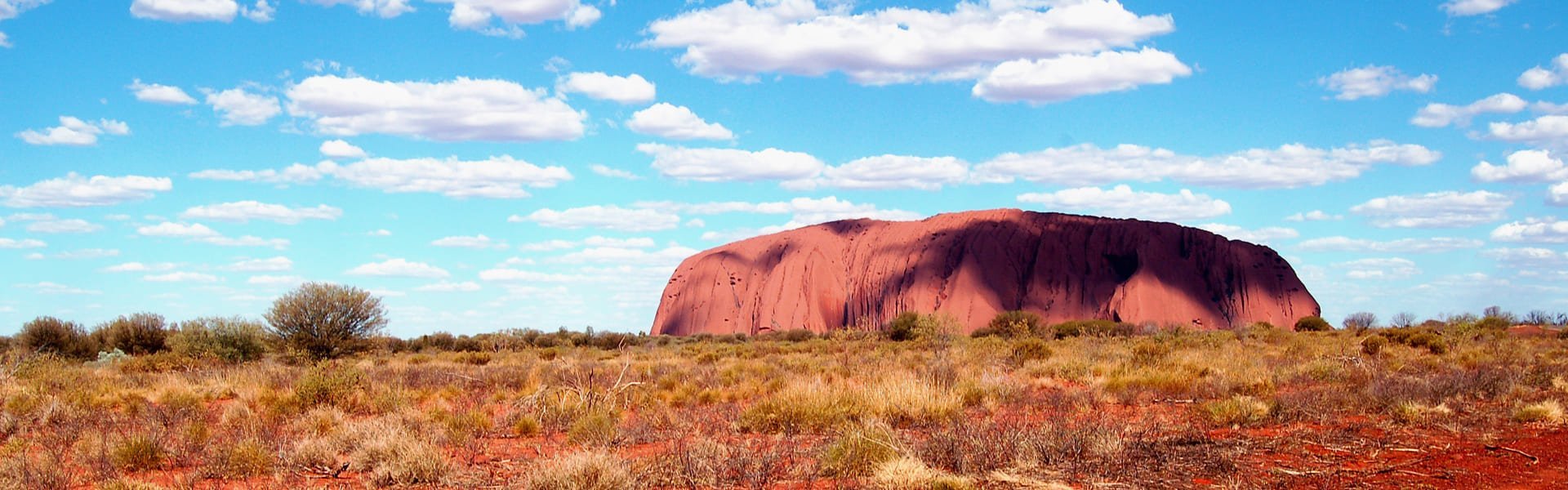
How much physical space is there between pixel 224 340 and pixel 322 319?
4.37 m

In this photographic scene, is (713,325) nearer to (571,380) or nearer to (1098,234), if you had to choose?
(1098,234)

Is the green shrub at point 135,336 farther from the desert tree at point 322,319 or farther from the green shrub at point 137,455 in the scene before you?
the green shrub at point 137,455

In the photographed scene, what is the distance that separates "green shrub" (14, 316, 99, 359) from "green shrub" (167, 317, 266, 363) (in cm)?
843

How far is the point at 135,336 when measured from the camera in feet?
110

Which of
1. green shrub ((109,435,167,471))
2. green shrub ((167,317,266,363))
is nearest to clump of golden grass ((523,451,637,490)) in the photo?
green shrub ((109,435,167,471))

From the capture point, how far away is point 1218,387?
508 inches

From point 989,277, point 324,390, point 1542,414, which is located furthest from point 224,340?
point 989,277

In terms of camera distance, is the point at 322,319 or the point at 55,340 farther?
the point at 55,340

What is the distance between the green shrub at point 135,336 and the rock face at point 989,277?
38514mm

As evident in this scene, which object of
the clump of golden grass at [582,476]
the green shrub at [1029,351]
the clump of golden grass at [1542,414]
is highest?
the green shrub at [1029,351]

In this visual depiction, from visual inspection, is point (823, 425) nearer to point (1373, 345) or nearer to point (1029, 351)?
point (1029, 351)

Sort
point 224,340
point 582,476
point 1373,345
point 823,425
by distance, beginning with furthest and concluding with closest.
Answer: point 224,340, point 1373,345, point 823,425, point 582,476

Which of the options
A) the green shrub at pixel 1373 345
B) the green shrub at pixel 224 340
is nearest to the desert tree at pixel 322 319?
the green shrub at pixel 224 340

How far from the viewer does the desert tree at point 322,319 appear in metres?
24.6
